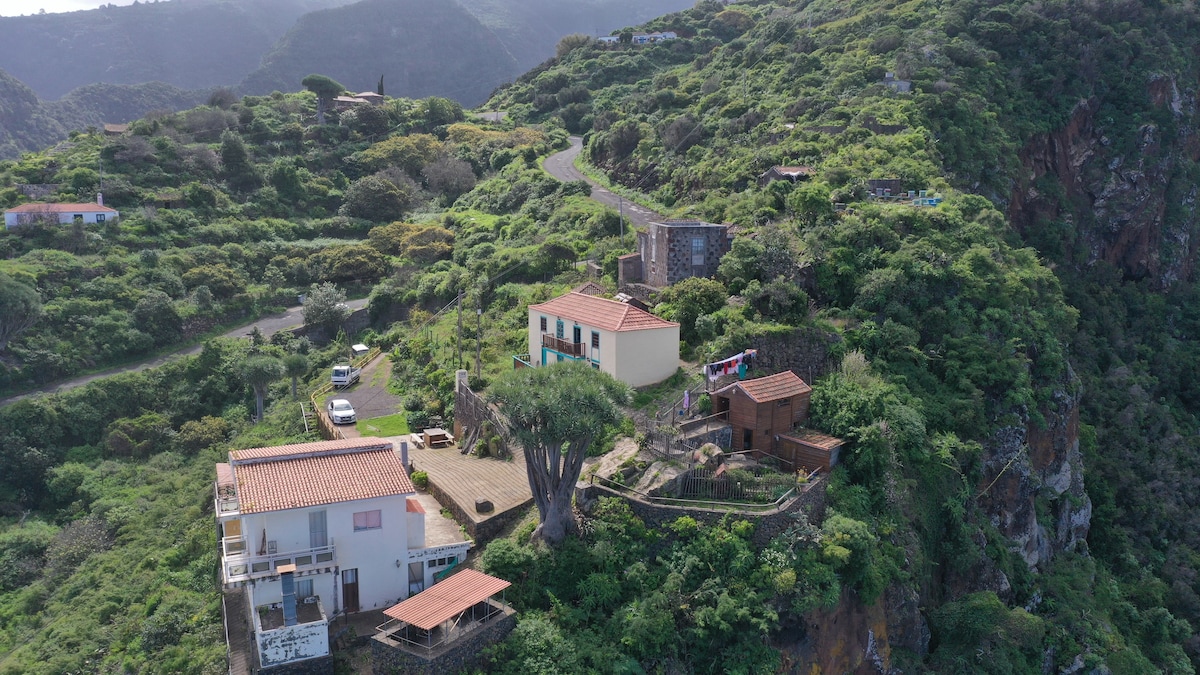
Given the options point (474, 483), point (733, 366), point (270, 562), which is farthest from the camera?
point (733, 366)

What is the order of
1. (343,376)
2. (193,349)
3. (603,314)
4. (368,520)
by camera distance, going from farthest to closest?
1. (193,349)
2. (343,376)
3. (603,314)
4. (368,520)

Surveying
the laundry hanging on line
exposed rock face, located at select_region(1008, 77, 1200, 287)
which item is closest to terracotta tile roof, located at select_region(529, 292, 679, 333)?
the laundry hanging on line

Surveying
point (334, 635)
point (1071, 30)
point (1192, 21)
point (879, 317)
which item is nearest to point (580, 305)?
point (879, 317)

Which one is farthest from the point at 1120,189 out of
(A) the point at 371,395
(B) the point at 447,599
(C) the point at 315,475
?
(C) the point at 315,475

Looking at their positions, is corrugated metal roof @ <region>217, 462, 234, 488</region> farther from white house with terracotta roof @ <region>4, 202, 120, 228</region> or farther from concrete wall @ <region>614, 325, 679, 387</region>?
white house with terracotta roof @ <region>4, 202, 120, 228</region>

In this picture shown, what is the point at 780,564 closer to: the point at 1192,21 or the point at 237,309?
the point at 237,309

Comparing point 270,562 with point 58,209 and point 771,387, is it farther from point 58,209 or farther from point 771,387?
point 58,209

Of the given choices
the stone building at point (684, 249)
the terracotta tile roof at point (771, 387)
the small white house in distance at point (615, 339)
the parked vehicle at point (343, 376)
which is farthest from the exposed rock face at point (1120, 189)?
the parked vehicle at point (343, 376)
